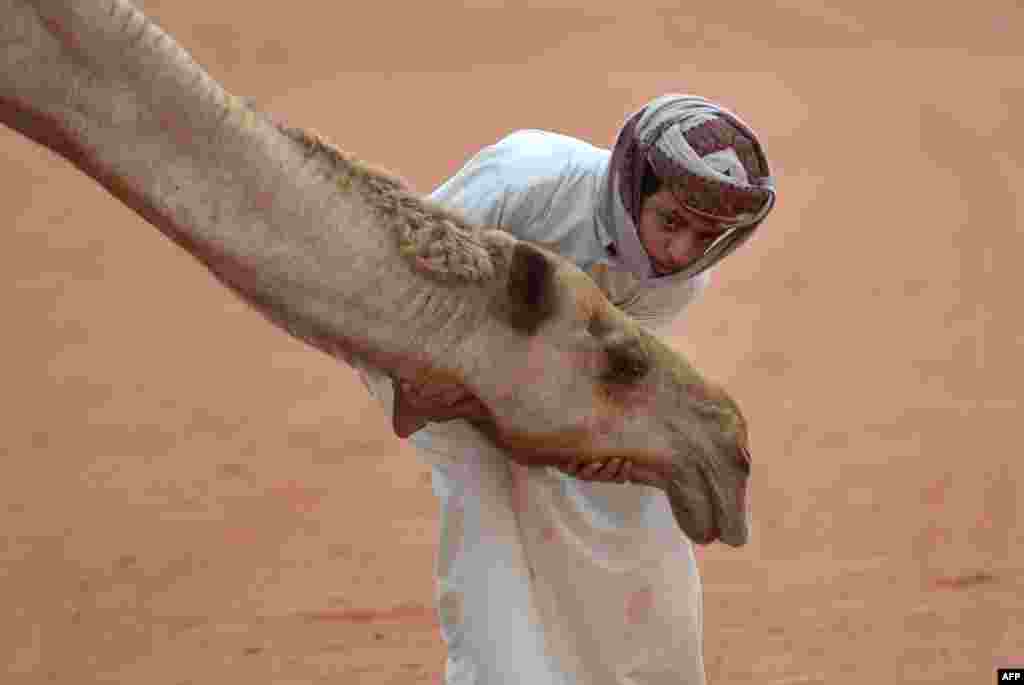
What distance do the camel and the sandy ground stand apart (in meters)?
3.10

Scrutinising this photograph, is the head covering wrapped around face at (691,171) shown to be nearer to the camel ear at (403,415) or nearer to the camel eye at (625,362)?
the camel eye at (625,362)

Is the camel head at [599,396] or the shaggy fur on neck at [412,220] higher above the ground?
the shaggy fur on neck at [412,220]

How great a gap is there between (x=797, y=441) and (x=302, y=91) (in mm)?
6194

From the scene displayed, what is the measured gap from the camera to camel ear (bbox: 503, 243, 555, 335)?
13.0 ft

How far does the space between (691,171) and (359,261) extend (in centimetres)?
89

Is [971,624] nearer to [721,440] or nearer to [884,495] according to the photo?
[884,495]

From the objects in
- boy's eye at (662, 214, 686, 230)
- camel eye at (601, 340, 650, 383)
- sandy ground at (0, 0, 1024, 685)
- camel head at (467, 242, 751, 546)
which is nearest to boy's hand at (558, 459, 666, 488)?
camel head at (467, 242, 751, 546)

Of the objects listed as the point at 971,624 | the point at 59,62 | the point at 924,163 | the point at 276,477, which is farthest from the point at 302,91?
the point at 59,62

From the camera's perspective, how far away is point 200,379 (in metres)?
9.98

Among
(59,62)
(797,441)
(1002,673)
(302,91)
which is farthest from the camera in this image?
(302,91)

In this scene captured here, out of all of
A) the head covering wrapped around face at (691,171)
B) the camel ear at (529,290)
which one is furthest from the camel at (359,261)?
the head covering wrapped around face at (691,171)

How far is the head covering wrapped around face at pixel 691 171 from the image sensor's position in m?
4.43

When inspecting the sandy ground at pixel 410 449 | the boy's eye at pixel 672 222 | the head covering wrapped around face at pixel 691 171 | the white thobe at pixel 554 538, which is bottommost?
the sandy ground at pixel 410 449

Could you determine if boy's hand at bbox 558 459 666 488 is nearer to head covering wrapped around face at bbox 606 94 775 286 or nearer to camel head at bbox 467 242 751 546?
camel head at bbox 467 242 751 546
